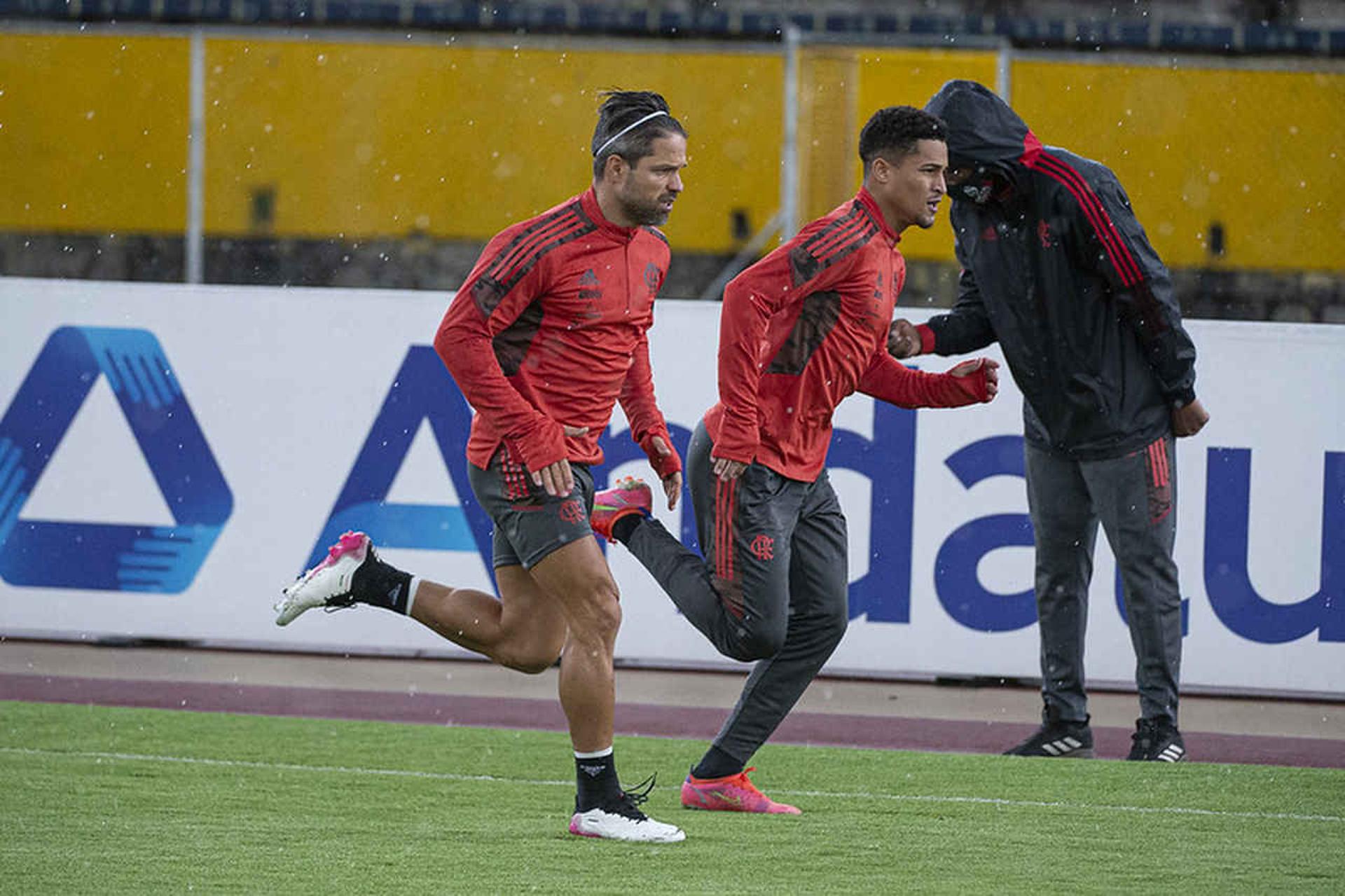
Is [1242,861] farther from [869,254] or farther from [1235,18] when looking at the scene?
[1235,18]

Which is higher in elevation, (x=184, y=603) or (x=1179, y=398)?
(x=1179, y=398)

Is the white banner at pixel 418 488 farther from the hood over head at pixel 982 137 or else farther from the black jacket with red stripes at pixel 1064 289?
the hood over head at pixel 982 137

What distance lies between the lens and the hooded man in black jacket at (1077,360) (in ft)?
23.1

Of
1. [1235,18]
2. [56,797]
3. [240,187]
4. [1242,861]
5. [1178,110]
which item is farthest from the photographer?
[1235,18]

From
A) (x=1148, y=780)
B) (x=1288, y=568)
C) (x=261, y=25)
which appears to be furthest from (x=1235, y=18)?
(x=1148, y=780)

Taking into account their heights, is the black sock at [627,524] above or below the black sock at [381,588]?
above

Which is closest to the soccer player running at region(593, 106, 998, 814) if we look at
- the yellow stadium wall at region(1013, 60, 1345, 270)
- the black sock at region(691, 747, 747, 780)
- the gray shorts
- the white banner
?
the black sock at region(691, 747, 747, 780)

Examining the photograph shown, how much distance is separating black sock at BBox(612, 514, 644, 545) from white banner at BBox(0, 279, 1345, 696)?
265 centimetres

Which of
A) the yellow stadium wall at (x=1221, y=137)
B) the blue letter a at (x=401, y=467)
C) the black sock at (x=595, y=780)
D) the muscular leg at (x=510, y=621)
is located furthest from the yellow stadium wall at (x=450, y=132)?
the black sock at (x=595, y=780)

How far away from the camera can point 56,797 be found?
6090 mm

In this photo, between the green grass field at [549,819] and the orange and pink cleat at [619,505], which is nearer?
the green grass field at [549,819]

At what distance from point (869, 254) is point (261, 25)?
7.49 metres

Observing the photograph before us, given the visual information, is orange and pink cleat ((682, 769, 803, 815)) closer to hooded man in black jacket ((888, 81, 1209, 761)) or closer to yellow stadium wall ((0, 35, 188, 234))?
hooded man in black jacket ((888, 81, 1209, 761))

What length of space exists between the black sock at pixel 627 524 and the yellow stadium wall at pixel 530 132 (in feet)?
17.5
